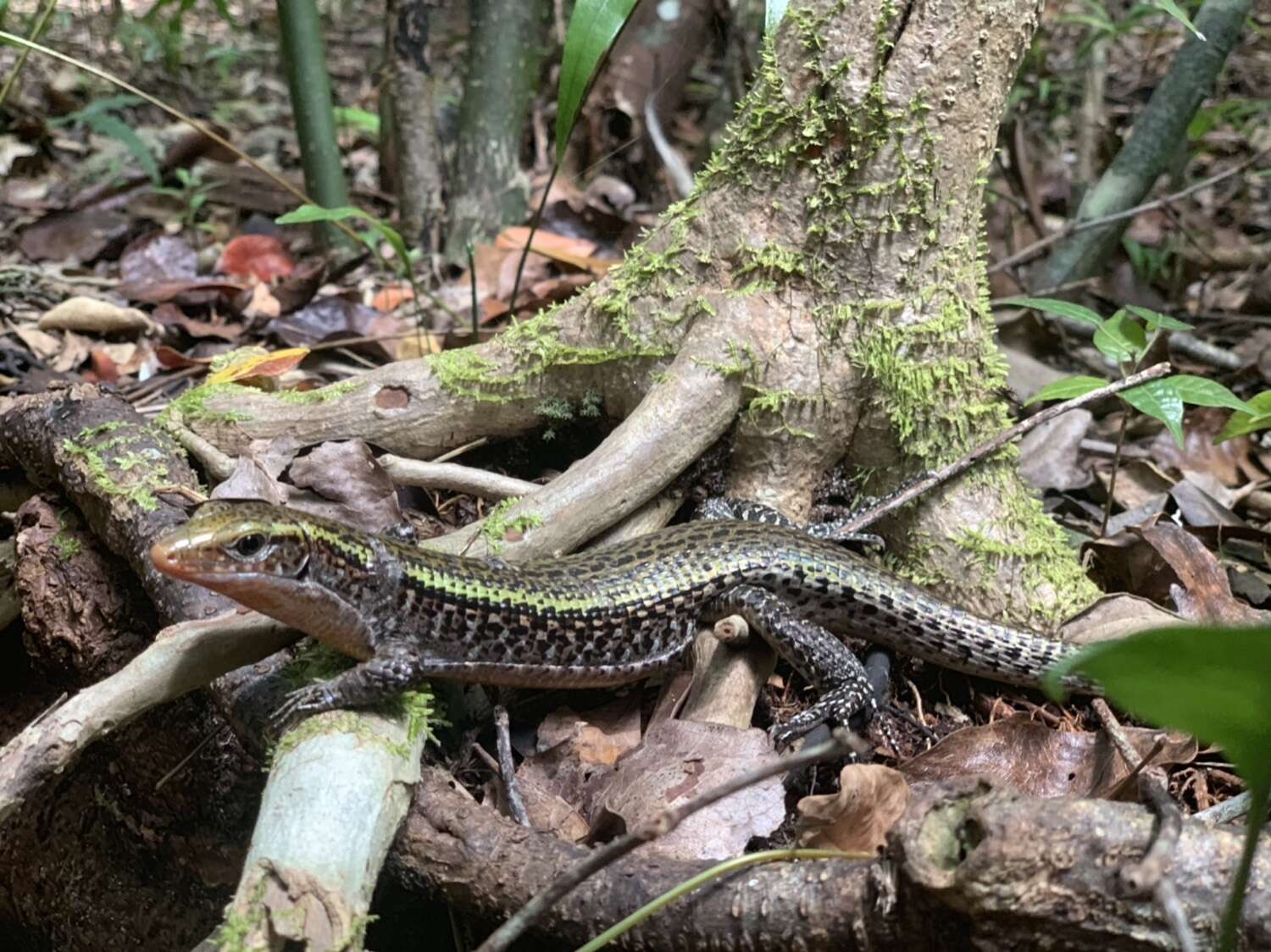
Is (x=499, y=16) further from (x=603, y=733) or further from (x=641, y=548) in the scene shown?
(x=603, y=733)

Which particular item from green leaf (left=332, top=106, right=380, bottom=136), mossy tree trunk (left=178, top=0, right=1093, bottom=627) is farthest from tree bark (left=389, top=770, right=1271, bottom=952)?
green leaf (left=332, top=106, right=380, bottom=136)

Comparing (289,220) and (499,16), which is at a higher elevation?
(499,16)

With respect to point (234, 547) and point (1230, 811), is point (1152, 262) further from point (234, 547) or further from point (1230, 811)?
point (234, 547)

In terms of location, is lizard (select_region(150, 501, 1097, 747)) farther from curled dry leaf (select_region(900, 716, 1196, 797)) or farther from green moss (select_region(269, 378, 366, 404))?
green moss (select_region(269, 378, 366, 404))

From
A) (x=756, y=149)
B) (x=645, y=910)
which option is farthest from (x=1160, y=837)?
(x=756, y=149)

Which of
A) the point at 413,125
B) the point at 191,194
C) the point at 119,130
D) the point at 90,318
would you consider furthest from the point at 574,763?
the point at 119,130

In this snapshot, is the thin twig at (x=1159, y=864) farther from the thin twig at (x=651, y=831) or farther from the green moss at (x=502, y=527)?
the green moss at (x=502, y=527)
